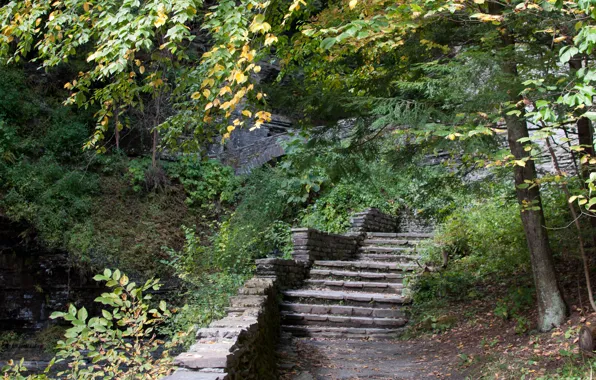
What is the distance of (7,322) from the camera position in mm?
11070

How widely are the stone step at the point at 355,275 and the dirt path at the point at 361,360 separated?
7.45 ft

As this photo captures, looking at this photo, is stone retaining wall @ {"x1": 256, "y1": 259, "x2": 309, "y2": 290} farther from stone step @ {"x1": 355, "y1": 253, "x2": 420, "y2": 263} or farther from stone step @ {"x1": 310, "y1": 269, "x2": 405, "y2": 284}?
stone step @ {"x1": 355, "y1": 253, "x2": 420, "y2": 263}

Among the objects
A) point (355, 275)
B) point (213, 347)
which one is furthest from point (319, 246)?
point (213, 347)

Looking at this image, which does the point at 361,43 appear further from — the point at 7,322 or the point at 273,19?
the point at 7,322

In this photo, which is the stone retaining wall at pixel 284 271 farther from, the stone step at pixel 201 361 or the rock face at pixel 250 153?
the rock face at pixel 250 153

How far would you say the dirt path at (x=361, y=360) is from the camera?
5762 millimetres

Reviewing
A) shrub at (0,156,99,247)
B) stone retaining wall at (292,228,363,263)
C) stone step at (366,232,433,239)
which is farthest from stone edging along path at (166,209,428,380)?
shrub at (0,156,99,247)

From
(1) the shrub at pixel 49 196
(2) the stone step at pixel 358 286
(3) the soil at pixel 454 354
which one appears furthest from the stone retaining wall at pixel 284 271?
(1) the shrub at pixel 49 196

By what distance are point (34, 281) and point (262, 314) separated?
7447 millimetres

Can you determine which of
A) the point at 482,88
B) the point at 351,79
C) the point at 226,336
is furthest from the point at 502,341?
the point at 351,79

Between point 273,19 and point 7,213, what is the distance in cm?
748

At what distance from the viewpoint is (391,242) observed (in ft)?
38.7

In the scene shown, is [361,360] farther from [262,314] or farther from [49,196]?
[49,196]

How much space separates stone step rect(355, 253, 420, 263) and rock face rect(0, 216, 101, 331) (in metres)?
5.55
